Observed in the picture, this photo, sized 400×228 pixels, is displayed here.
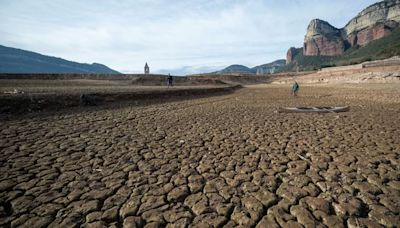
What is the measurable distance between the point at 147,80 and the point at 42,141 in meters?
29.3

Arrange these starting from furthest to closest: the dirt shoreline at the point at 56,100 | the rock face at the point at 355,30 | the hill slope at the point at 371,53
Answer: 1. the rock face at the point at 355,30
2. the hill slope at the point at 371,53
3. the dirt shoreline at the point at 56,100

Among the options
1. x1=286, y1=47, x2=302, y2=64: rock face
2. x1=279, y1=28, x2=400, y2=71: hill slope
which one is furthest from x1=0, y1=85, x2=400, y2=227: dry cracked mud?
x1=286, y1=47, x2=302, y2=64: rock face

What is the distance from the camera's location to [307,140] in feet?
17.4

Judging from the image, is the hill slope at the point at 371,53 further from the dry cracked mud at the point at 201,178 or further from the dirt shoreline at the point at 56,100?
the dry cracked mud at the point at 201,178

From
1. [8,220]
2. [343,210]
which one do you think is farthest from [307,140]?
[8,220]

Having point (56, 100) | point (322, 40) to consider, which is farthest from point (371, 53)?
point (56, 100)

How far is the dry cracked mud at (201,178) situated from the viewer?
8.23 feet

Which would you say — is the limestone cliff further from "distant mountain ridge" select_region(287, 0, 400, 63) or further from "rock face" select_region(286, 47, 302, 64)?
"rock face" select_region(286, 47, 302, 64)

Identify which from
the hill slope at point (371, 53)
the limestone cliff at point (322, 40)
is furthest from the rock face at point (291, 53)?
the hill slope at point (371, 53)

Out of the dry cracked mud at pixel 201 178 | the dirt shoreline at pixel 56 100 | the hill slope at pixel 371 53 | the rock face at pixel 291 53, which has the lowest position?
the dry cracked mud at pixel 201 178

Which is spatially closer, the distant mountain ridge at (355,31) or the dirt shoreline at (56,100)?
the dirt shoreline at (56,100)

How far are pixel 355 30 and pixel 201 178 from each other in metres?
191

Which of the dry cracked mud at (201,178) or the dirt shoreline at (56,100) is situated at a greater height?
the dirt shoreline at (56,100)

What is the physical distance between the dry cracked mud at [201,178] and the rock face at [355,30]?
15459cm
